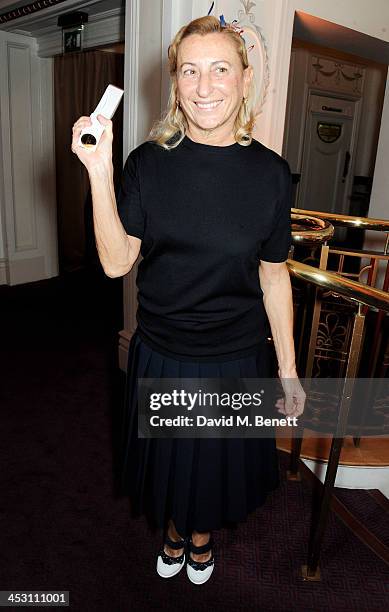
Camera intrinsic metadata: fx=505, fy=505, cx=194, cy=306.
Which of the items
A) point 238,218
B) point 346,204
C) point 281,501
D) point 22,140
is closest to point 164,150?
point 238,218

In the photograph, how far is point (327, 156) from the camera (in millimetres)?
7359

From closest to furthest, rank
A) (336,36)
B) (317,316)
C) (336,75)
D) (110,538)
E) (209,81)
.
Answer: (209,81) < (110,538) < (317,316) < (336,36) < (336,75)

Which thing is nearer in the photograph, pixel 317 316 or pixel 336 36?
pixel 317 316

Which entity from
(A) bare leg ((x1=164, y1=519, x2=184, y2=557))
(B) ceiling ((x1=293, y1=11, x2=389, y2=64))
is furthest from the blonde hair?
(B) ceiling ((x1=293, y1=11, x2=389, y2=64))

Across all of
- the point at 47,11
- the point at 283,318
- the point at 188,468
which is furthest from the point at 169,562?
the point at 47,11

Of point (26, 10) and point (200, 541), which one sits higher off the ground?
point (26, 10)

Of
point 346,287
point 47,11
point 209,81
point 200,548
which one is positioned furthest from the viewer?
point 47,11

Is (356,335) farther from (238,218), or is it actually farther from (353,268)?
(353,268)

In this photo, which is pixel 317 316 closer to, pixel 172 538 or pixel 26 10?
pixel 172 538

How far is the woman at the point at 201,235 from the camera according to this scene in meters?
1.14

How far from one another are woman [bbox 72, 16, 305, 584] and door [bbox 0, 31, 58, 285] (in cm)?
392

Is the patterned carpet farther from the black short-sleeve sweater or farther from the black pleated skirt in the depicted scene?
the black short-sleeve sweater

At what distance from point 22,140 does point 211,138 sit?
4.14m

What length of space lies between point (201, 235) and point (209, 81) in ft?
1.12
